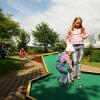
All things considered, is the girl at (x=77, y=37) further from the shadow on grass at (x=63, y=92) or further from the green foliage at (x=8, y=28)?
the green foliage at (x=8, y=28)

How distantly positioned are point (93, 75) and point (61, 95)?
301 cm

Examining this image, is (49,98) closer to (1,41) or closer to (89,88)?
(89,88)

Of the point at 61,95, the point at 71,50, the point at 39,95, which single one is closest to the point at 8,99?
the point at 39,95

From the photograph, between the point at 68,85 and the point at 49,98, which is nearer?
the point at 49,98

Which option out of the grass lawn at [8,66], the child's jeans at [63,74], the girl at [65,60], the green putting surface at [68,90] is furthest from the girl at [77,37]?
the grass lawn at [8,66]

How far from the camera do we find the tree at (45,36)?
54688 mm

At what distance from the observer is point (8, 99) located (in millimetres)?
5660

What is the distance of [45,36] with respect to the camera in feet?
180

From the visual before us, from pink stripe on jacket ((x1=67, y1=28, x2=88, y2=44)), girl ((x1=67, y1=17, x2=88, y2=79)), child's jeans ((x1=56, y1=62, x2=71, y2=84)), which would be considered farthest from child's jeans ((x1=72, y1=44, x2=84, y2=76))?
child's jeans ((x1=56, y1=62, x2=71, y2=84))

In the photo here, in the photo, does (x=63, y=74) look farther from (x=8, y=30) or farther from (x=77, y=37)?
(x=8, y=30)

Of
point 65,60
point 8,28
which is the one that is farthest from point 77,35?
point 8,28

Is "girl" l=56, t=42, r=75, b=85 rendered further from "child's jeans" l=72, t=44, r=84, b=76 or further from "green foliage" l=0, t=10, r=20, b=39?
"green foliage" l=0, t=10, r=20, b=39

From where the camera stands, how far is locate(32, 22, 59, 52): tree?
54688 mm

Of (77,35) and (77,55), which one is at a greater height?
(77,35)
